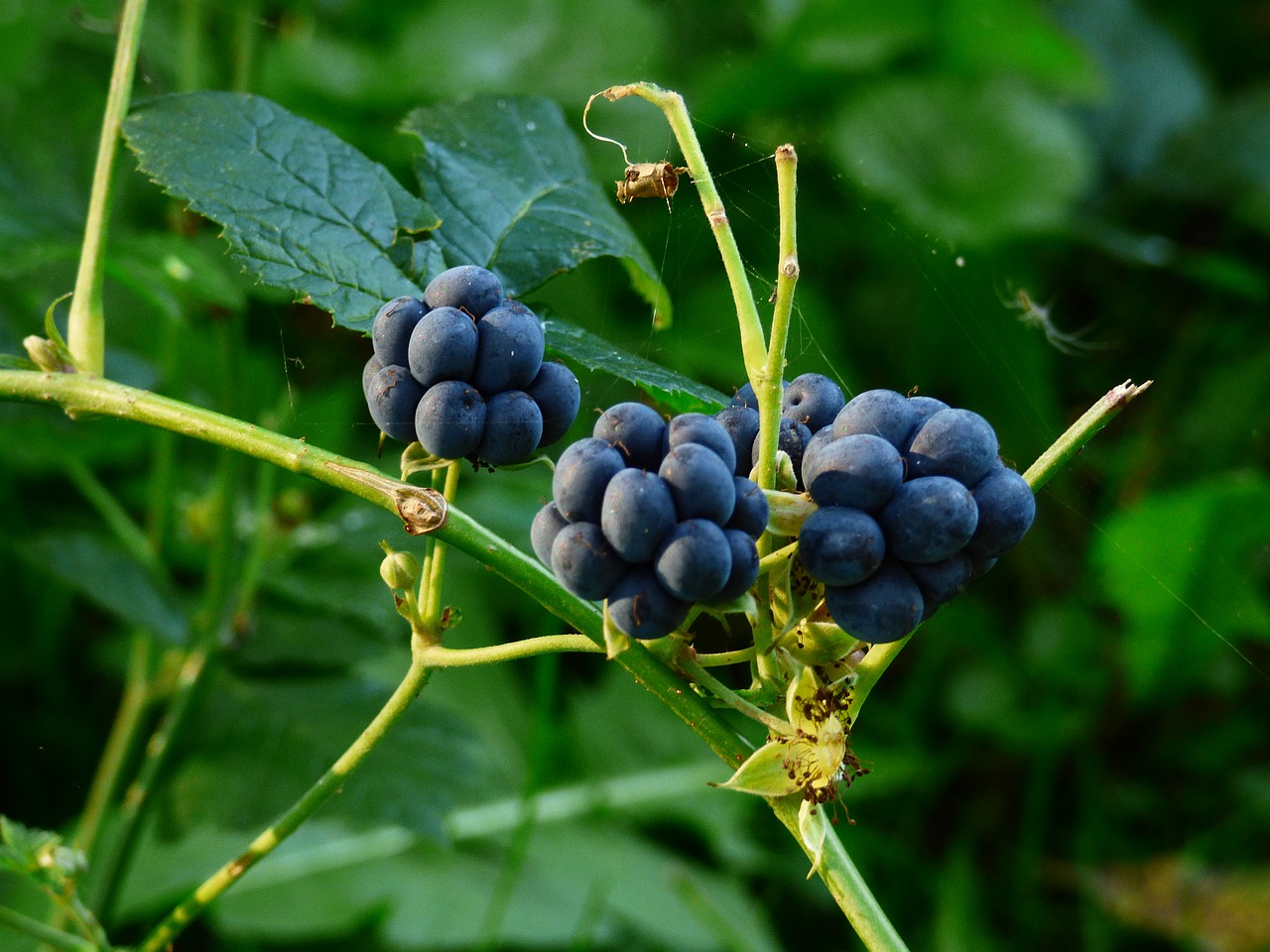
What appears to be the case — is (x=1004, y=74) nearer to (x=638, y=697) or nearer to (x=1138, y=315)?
(x=1138, y=315)

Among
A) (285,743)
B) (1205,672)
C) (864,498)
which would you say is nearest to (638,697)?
(285,743)

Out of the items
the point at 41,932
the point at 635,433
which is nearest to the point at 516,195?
the point at 635,433

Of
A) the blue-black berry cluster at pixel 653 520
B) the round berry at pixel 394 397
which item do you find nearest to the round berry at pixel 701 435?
the blue-black berry cluster at pixel 653 520

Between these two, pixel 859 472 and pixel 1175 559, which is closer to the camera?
pixel 859 472

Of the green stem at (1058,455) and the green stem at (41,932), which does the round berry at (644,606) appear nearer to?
the green stem at (1058,455)

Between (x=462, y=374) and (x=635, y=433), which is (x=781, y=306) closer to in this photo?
(x=635, y=433)

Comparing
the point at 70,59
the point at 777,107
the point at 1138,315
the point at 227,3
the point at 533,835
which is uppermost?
the point at 227,3
